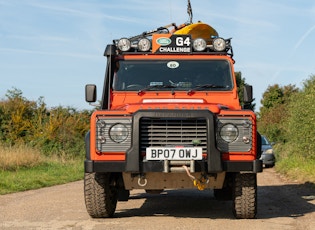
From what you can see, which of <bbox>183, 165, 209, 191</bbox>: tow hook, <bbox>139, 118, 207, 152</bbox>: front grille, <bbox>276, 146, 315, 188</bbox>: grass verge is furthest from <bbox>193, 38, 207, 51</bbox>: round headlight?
<bbox>276, 146, 315, 188</bbox>: grass verge

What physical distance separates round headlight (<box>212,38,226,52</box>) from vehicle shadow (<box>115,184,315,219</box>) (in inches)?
102

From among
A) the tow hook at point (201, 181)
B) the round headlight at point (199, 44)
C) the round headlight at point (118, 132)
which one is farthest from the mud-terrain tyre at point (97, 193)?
the round headlight at point (199, 44)

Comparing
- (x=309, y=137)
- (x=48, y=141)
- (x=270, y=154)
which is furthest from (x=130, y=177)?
(x=48, y=141)

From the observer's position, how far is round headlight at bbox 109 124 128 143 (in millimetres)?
7340

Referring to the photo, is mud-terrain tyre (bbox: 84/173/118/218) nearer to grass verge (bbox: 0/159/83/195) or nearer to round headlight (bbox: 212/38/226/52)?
round headlight (bbox: 212/38/226/52)

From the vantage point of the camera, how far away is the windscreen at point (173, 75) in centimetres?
880

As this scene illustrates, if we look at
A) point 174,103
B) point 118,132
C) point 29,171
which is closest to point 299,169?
point 29,171

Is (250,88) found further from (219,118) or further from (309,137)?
(309,137)

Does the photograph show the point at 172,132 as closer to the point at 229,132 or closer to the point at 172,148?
the point at 172,148

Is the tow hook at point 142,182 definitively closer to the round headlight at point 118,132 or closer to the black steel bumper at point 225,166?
the black steel bumper at point 225,166

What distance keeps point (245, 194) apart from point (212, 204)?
2.50 meters

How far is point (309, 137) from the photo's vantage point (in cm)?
1770

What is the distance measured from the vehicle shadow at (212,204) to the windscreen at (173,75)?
1.92m

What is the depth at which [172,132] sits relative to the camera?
7344mm
